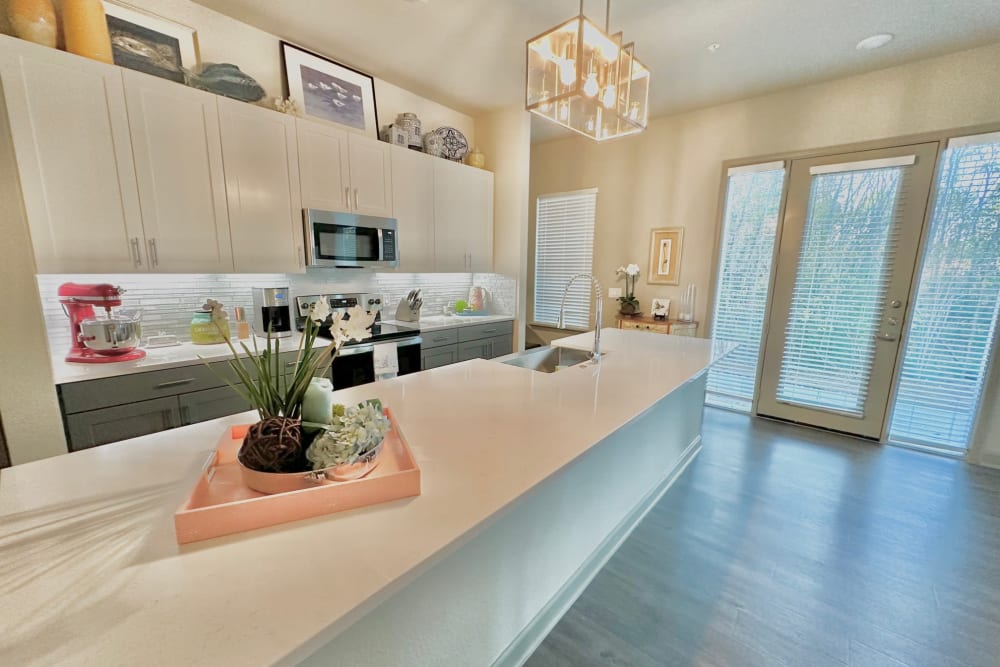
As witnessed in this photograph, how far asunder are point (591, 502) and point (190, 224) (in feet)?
8.71

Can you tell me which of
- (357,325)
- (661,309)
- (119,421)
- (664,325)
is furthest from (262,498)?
(661,309)

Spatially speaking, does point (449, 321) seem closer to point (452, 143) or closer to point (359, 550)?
point (452, 143)

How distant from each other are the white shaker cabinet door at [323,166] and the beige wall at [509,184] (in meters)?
1.57

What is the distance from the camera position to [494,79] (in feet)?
10.4

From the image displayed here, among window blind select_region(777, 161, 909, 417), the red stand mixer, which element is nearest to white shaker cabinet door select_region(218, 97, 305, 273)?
the red stand mixer

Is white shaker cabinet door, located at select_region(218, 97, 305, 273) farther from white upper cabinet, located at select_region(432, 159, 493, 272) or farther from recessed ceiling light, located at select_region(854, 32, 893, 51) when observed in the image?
recessed ceiling light, located at select_region(854, 32, 893, 51)

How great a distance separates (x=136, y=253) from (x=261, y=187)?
78 centimetres

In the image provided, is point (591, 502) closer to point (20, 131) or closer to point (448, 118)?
point (20, 131)

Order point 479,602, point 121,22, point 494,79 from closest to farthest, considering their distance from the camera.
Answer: point 479,602 → point 121,22 → point 494,79

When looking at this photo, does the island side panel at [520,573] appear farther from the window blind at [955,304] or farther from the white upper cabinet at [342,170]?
the white upper cabinet at [342,170]

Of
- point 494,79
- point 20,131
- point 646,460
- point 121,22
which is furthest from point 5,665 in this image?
point 494,79

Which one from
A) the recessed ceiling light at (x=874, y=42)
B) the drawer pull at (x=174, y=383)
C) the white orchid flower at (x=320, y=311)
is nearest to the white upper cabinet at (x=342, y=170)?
the drawer pull at (x=174, y=383)

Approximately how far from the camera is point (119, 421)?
1.88 metres

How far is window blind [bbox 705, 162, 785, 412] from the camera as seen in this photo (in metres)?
3.43
